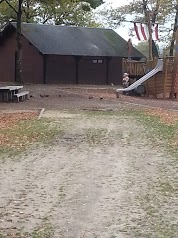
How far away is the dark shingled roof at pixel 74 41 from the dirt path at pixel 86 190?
101 feet

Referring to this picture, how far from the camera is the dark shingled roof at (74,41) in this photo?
4341 centimetres

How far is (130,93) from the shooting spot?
3186 cm

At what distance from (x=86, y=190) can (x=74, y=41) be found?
38.0 metres

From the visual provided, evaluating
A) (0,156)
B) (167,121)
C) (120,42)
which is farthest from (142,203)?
(120,42)

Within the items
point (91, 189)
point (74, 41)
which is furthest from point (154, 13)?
point (91, 189)

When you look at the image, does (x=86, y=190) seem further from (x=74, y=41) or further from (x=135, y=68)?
(x=74, y=41)

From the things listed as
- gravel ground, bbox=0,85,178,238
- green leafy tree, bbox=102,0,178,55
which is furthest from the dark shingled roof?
gravel ground, bbox=0,85,178,238

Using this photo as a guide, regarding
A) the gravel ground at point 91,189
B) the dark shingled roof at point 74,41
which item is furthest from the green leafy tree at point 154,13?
the gravel ground at point 91,189

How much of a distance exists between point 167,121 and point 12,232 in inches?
475

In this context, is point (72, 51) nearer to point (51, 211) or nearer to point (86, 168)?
point (86, 168)

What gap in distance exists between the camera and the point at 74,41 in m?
45.3

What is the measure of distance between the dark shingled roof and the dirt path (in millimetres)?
30698

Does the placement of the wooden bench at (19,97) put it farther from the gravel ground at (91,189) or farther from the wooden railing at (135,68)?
the gravel ground at (91,189)

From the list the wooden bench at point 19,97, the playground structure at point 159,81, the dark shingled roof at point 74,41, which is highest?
the dark shingled roof at point 74,41
